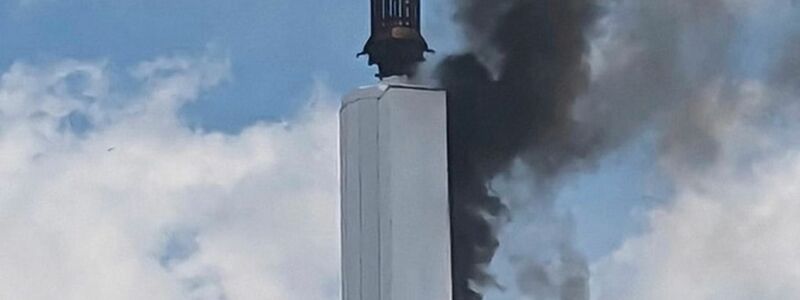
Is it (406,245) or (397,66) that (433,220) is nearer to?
(406,245)

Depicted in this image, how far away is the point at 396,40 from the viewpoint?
21.4 meters

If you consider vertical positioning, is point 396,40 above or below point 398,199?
above

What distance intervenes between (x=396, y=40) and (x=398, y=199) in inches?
96.0

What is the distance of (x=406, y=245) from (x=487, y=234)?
1.57 m

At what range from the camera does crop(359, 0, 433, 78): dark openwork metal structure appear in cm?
2150

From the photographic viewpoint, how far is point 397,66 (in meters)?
21.6

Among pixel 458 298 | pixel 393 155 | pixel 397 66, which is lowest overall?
pixel 458 298

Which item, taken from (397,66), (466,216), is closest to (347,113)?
(397,66)

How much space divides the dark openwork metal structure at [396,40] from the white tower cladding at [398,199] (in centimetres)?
59

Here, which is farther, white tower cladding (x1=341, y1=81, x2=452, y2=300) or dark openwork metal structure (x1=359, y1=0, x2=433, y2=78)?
dark openwork metal structure (x1=359, y1=0, x2=433, y2=78)

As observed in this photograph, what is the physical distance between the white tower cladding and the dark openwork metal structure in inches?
23.3

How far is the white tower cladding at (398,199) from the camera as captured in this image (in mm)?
20672

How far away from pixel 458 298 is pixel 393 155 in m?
2.38

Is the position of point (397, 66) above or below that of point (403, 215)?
above
